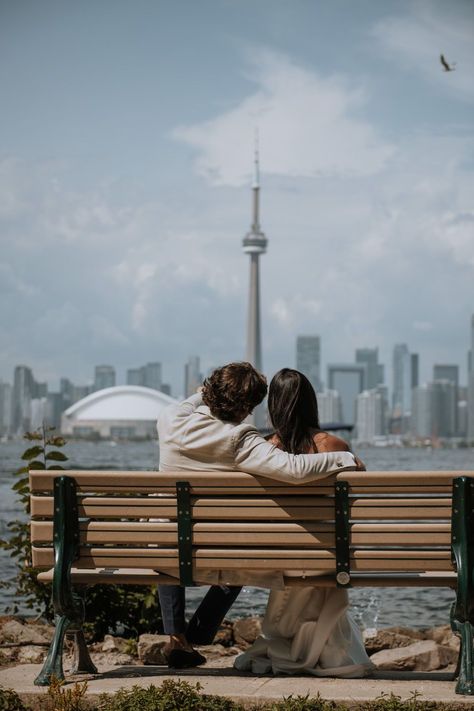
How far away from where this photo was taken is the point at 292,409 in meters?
4.62

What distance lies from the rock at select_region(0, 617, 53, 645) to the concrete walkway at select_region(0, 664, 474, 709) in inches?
81.5

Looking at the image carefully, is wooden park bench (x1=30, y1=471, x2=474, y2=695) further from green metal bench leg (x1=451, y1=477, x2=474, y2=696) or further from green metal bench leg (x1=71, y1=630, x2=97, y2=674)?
green metal bench leg (x1=71, y1=630, x2=97, y2=674)

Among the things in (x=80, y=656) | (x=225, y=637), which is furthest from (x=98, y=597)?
(x=80, y=656)

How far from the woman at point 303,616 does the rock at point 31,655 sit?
1.87 m

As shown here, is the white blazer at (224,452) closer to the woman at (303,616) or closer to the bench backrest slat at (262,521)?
the bench backrest slat at (262,521)

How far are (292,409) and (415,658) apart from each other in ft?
8.08

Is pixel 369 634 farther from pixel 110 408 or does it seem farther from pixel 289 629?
pixel 110 408

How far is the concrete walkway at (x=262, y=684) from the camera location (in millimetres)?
4066

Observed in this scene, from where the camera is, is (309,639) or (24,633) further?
(24,633)

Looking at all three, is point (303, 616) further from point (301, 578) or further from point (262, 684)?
point (262, 684)

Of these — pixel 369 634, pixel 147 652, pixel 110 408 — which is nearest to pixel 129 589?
pixel 147 652

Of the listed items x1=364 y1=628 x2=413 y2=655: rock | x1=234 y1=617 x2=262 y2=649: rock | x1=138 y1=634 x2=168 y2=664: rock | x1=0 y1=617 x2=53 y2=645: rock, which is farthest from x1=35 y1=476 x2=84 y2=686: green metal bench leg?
x1=364 y1=628 x2=413 y2=655: rock

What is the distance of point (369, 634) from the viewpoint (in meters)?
8.41

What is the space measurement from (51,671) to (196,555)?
71 centimetres
